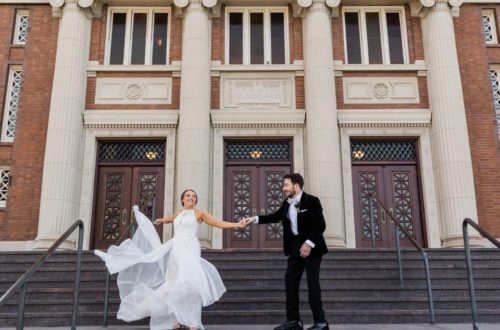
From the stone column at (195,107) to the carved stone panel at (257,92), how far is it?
2.03 feet

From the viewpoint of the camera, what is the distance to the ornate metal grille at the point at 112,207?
43.4ft

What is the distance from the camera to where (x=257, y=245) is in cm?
1312

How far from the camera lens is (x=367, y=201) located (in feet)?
43.8

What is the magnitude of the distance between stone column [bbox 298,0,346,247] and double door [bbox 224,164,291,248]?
945mm

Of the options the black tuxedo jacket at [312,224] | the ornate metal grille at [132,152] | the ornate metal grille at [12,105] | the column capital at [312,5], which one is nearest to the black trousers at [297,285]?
the black tuxedo jacket at [312,224]

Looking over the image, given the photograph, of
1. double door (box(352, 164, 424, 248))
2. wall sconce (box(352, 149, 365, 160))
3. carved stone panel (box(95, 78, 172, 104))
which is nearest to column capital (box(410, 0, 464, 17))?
wall sconce (box(352, 149, 365, 160))

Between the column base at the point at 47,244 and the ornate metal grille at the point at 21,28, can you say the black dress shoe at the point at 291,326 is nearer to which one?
the column base at the point at 47,244

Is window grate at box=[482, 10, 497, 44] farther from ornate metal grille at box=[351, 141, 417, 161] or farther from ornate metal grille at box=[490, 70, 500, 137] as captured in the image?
ornate metal grille at box=[351, 141, 417, 161]

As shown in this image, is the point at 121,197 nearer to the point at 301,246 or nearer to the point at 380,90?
the point at 380,90

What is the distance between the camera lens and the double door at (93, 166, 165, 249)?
13.2 metres

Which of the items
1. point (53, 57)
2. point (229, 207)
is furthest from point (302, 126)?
point (53, 57)

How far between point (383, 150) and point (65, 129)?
336 inches

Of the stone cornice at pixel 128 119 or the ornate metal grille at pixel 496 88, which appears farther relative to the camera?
the ornate metal grille at pixel 496 88

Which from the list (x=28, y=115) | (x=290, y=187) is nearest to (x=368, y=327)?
(x=290, y=187)
